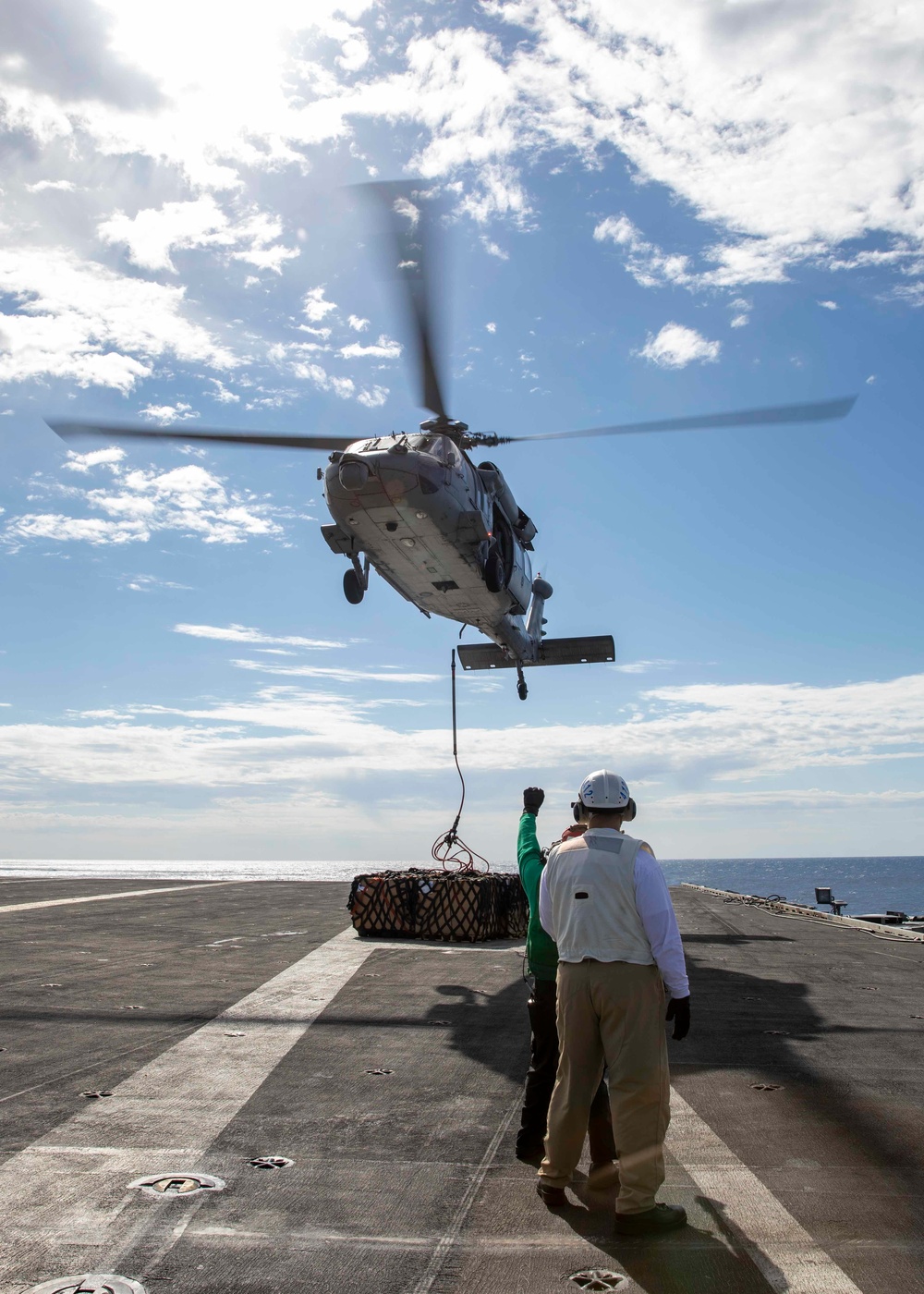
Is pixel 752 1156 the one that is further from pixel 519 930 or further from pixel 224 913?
pixel 224 913

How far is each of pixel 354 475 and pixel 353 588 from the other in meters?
2.97

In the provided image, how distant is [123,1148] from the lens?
5.53m

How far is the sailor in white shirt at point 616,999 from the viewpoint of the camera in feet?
15.4

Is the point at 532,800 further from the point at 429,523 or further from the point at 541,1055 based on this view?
the point at 429,523

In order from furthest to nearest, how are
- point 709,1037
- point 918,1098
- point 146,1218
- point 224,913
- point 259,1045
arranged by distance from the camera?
point 224,913
point 709,1037
point 259,1045
point 918,1098
point 146,1218

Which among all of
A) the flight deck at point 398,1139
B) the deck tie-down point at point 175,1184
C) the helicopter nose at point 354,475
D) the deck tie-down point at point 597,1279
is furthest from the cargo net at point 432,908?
the deck tie-down point at point 597,1279

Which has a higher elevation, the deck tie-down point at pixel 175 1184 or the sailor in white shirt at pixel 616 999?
the sailor in white shirt at pixel 616 999

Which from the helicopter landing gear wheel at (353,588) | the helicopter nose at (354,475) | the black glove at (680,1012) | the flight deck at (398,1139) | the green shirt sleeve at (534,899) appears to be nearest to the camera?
the flight deck at (398,1139)

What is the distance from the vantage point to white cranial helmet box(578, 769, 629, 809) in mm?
5289

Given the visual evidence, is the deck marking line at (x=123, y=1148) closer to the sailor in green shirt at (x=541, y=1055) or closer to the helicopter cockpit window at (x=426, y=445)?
the sailor in green shirt at (x=541, y=1055)

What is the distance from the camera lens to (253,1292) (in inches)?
150

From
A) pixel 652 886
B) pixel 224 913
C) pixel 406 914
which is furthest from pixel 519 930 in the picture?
pixel 652 886

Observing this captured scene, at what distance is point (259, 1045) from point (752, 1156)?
4.55m

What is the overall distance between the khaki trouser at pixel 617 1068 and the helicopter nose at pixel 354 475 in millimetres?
11113
